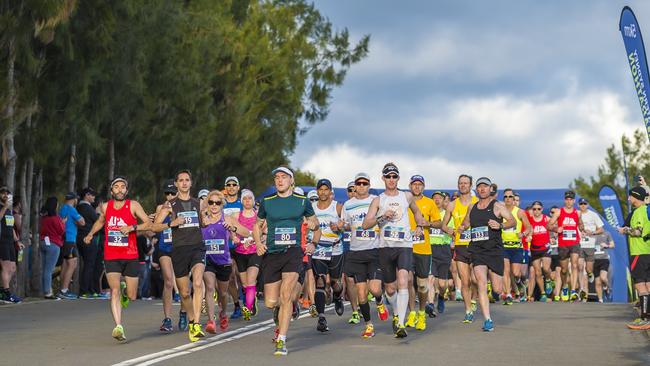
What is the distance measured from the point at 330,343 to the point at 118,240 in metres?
2.84

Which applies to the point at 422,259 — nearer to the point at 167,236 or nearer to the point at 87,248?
the point at 167,236

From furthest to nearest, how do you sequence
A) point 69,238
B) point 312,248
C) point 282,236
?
1. point 69,238
2. point 312,248
3. point 282,236

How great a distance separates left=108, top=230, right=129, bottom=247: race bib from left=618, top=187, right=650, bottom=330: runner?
7.02m

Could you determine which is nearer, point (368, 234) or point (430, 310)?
point (368, 234)

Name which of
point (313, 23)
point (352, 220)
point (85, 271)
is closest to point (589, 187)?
point (313, 23)

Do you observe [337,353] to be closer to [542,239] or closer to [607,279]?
[542,239]

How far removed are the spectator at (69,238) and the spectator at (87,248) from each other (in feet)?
0.79

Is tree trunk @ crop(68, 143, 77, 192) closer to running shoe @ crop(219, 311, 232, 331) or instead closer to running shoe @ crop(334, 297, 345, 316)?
running shoe @ crop(334, 297, 345, 316)

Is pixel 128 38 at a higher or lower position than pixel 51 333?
higher

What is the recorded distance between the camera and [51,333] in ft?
53.8

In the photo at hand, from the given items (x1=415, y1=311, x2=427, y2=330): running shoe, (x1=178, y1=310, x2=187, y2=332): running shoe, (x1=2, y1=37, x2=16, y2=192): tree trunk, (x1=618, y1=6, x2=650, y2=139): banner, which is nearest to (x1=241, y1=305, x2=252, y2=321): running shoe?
(x1=178, y1=310, x2=187, y2=332): running shoe

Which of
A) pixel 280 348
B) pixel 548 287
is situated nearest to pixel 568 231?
pixel 548 287

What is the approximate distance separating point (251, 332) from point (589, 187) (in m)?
74.8

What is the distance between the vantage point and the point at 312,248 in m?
14.6
